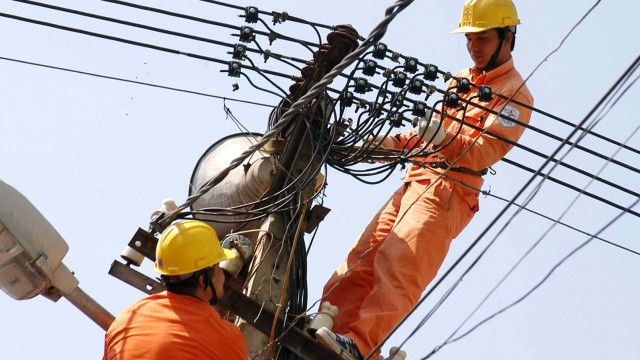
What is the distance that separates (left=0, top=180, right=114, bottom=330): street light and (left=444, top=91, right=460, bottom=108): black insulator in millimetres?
2812

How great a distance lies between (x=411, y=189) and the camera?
11219mm

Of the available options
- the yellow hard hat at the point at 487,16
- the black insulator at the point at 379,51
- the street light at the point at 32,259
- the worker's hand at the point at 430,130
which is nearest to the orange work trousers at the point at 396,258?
the worker's hand at the point at 430,130

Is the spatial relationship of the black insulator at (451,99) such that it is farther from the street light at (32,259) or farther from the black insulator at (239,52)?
the street light at (32,259)

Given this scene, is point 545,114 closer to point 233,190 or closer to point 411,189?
point 411,189

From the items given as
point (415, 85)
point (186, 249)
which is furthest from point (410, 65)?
point (186, 249)

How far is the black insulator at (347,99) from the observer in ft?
35.6

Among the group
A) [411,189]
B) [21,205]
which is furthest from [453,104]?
[21,205]

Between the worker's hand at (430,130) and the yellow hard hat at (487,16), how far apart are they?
110cm

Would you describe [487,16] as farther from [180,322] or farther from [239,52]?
[180,322]

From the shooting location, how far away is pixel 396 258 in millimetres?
10695

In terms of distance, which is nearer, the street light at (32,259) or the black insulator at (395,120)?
the street light at (32,259)

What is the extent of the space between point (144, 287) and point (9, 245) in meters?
1.23

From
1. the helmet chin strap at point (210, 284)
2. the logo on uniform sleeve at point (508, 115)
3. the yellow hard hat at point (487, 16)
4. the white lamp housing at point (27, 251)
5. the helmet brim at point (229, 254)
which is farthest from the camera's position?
the yellow hard hat at point (487, 16)

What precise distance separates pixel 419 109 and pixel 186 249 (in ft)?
8.16
